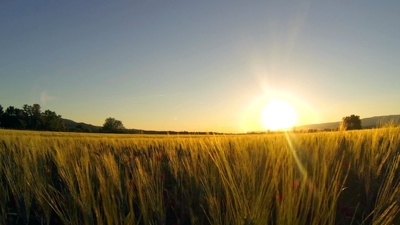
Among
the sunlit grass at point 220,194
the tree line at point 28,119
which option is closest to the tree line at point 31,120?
the tree line at point 28,119

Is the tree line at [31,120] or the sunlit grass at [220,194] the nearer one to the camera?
the sunlit grass at [220,194]

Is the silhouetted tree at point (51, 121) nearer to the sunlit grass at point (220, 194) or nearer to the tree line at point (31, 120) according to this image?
the tree line at point (31, 120)

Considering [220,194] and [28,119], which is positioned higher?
[28,119]

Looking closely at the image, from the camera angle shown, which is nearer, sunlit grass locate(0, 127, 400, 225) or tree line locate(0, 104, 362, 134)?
sunlit grass locate(0, 127, 400, 225)

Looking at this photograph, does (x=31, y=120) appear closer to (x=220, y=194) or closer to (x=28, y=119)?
(x=28, y=119)

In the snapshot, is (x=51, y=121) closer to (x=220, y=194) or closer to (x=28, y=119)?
(x=28, y=119)

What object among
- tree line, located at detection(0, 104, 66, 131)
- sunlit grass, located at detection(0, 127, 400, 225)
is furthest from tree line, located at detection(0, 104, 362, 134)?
sunlit grass, located at detection(0, 127, 400, 225)

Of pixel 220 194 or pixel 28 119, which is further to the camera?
pixel 28 119

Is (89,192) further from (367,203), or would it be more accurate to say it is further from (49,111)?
(49,111)

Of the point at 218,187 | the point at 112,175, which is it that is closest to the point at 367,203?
the point at 218,187

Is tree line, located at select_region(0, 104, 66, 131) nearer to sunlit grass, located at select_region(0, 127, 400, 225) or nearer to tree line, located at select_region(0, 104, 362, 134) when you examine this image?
tree line, located at select_region(0, 104, 362, 134)

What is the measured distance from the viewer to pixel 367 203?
2016 mm

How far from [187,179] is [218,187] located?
52 centimetres

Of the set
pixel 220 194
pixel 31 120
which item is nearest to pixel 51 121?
pixel 31 120
